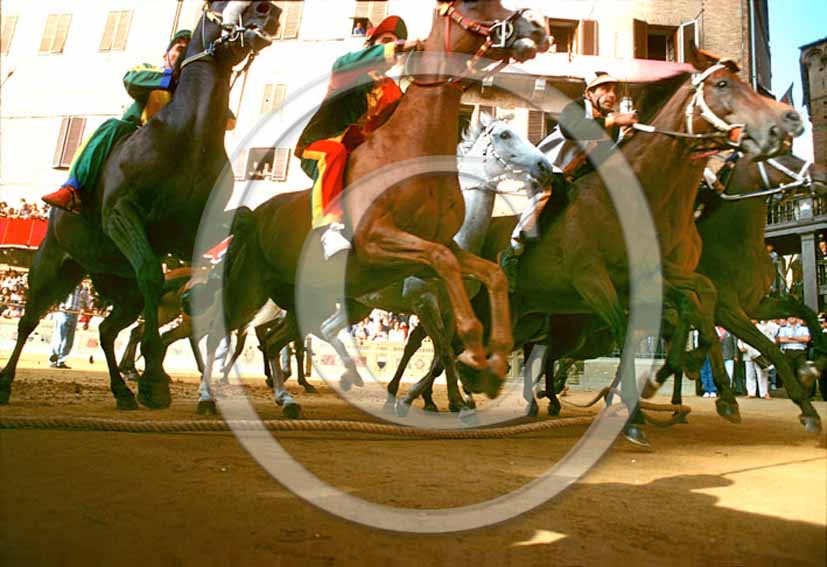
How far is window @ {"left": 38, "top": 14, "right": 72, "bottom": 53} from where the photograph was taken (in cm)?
241

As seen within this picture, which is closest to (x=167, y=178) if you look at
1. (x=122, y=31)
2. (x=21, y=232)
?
(x=122, y=31)

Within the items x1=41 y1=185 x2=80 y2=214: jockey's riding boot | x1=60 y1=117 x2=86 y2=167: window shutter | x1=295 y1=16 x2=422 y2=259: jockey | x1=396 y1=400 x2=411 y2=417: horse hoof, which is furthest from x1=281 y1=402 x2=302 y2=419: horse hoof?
x1=60 y1=117 x2=86 y2=167: window shutter

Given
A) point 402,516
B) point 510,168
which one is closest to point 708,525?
point 402,516

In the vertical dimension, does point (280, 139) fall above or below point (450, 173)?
above

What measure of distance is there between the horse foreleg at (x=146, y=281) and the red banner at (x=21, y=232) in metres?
2.52

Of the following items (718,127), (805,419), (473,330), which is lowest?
(805,419)

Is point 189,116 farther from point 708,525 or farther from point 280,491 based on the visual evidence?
point 708,525

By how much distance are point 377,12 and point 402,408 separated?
3.28 metres

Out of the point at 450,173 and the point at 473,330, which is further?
the point at 450,173

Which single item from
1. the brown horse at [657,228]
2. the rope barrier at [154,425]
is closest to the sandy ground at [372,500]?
the rope barrier at [154,425]

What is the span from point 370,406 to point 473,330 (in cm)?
403

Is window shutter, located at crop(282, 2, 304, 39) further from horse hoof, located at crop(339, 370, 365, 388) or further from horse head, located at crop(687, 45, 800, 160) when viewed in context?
horse hoof, located at crop(339, 370, 365, 388)

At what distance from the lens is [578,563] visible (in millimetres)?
1473
